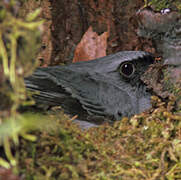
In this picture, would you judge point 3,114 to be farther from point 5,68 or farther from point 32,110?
point 32,110

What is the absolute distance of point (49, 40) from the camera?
2756 mm

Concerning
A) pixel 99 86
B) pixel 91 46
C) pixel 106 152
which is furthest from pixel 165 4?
pixel 106 152

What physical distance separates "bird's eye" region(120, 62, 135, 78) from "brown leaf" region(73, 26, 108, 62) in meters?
0.61

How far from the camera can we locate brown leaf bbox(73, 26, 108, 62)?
108 inches

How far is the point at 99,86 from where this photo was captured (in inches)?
82.1

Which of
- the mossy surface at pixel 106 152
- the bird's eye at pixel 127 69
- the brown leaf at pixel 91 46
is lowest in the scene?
the mossy surface at pixel 106 152

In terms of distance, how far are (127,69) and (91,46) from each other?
2.30 feet

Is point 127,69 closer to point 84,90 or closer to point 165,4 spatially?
point 84,90

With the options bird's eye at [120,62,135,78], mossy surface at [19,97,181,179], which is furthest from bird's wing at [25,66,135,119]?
mossy surface at [19,97,181,179]

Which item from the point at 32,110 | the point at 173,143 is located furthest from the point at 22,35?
the point at 173,143

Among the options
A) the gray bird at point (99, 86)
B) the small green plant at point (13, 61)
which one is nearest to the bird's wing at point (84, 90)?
the gray bird at point (99, 86)

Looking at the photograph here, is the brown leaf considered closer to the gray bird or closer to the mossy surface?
the gray bird

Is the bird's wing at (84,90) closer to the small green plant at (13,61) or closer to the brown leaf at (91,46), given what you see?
the brown leaf at (91,46)

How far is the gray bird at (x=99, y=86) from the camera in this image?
73.1 inches
